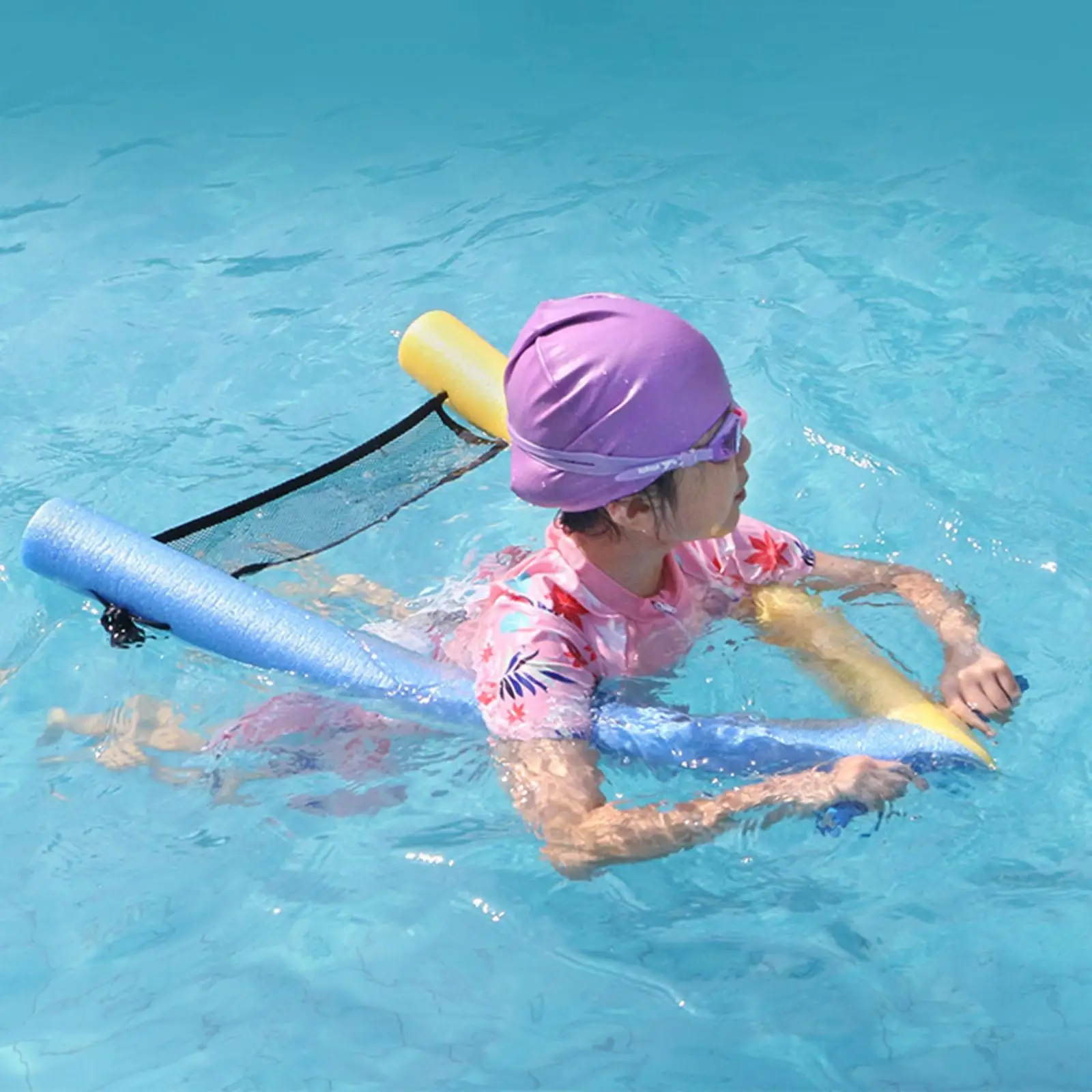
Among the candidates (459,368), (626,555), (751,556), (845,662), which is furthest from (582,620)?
(459,368)

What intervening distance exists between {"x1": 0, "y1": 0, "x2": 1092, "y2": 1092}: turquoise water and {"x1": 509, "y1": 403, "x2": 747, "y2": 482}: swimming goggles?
724 millimetres

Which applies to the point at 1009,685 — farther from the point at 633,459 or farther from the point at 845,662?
the point at 633,459

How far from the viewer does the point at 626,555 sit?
10.9ft

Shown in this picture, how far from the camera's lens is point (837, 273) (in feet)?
19.4

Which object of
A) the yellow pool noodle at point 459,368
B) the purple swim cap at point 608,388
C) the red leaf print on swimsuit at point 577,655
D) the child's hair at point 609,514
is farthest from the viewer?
the yellow pool noodle at point 459,368

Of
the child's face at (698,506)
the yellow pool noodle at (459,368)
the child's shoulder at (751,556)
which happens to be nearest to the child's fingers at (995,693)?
the child's shoulder at (751,556)

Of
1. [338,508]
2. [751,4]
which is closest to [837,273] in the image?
[338,508]

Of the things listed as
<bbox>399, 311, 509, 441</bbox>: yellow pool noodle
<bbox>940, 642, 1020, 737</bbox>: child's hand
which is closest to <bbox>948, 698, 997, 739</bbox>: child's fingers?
<bbox>940, 642, 1020, 737</bbox>: child's hand

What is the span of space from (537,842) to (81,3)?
7.06m

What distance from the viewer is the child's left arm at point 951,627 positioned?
3.31m

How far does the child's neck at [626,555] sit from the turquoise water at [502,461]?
1.37ft

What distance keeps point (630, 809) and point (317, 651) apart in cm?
92

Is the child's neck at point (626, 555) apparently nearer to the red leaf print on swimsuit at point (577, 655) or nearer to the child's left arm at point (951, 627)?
the red leaf print on swimsuit at point (577, 655)

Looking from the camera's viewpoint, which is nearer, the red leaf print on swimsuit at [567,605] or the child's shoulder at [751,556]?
the red leaf print on swimsuit at [567,605]
